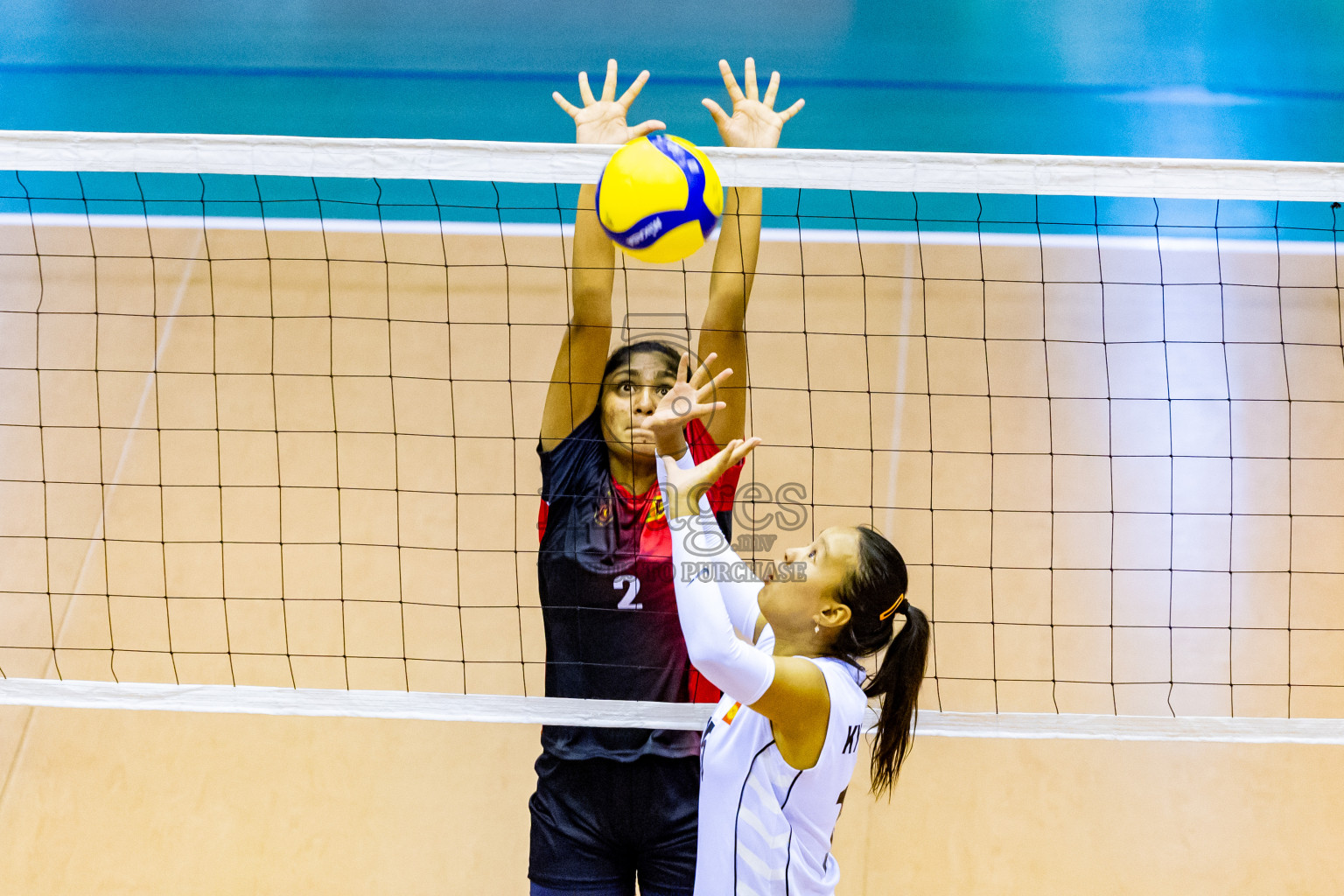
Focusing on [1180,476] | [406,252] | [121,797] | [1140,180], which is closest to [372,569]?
[121,797]

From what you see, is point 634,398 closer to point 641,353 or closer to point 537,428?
point 641,353

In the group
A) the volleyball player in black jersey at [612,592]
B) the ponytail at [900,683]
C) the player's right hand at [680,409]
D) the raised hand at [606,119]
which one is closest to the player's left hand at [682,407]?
the player's right hand at [680,409]

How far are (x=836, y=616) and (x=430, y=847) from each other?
67.5 inches

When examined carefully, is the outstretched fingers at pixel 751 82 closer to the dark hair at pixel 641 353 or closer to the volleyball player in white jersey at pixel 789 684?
the dark hair at pixel 641 353

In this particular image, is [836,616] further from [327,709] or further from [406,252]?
[406,252]

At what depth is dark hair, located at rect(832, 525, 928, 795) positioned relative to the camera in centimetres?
212

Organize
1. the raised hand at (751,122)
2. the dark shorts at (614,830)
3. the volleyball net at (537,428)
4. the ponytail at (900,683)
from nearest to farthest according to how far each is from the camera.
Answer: the ponytail at (900,683) → the dark shorts at (614,830) → the raised hand at (751,122) → the volleyball net at (537,428)

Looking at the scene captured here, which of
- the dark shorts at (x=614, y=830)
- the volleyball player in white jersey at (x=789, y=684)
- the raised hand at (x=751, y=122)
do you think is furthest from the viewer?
the raised hand at (x=751, y=122)

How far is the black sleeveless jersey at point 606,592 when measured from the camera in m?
2.44

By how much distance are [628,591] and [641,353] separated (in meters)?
0.53

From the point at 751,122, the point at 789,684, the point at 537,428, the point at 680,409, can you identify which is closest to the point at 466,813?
the point at 537,428

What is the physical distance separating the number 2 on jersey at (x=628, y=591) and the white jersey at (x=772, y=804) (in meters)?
0.38

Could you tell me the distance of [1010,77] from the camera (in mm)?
5562

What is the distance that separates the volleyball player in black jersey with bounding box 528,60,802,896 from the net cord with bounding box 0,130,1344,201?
347 mm
